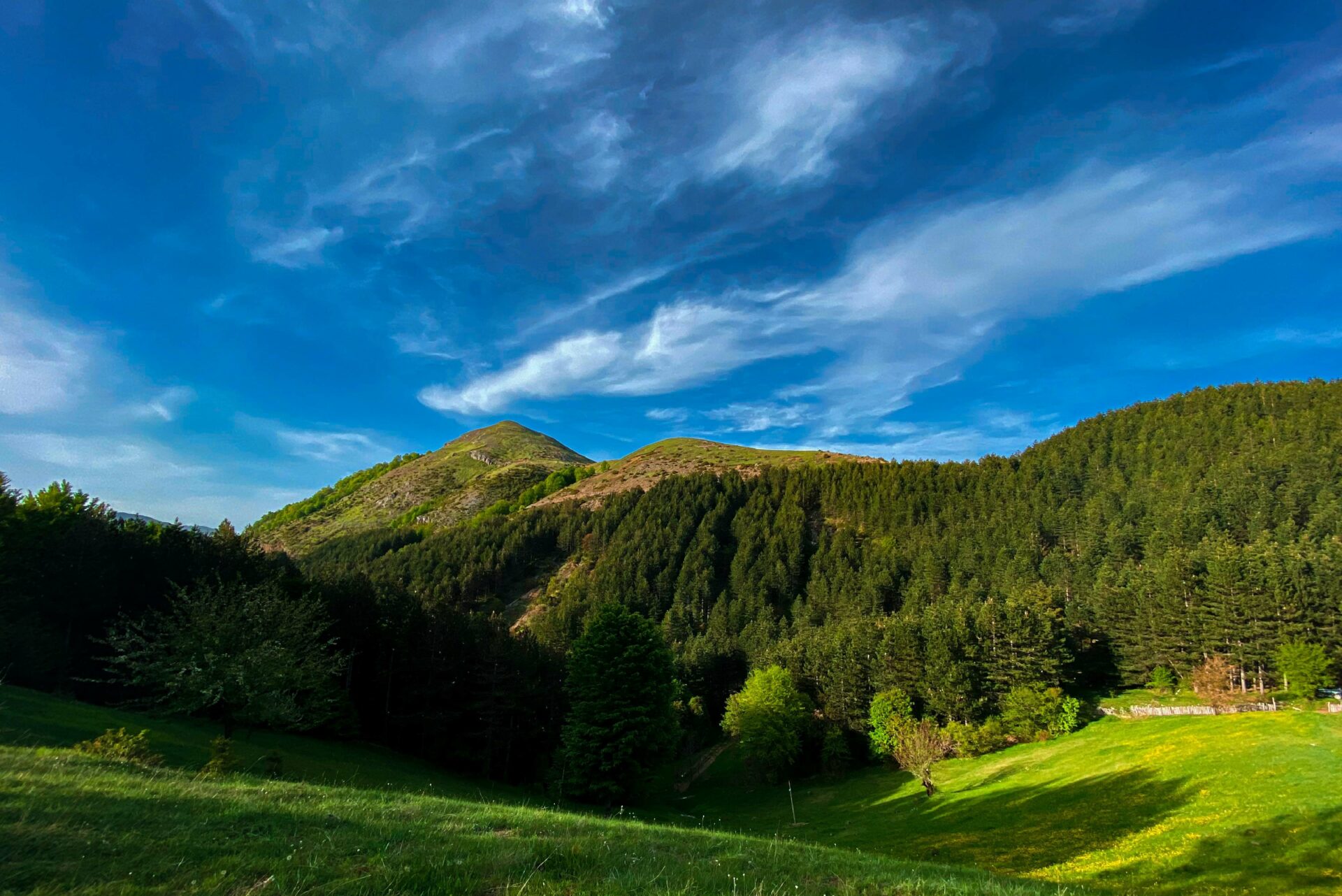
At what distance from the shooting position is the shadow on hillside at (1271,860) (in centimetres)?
2006

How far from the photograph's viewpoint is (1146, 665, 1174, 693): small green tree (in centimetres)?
6856

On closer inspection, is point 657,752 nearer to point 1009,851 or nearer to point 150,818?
point 1009,851

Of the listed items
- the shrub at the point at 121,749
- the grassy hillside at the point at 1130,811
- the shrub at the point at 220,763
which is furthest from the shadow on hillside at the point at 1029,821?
the shrub at the point at 121,749

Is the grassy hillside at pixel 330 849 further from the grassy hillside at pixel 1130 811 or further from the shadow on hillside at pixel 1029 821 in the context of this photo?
the shadow on hillside at pixel 1029 821

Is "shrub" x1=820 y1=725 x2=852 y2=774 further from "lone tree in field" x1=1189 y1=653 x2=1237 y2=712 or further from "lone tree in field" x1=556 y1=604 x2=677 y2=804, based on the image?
"lone tree in field" x1=1189 y1=653 x2=1237 y2=712

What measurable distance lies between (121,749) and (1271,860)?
4019cm

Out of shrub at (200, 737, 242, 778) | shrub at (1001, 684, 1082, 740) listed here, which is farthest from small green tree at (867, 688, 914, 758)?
shrub at (200, 737, 242, 778)

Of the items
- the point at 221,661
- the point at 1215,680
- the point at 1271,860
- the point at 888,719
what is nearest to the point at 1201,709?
the point at 1215,680

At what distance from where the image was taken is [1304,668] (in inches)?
2254

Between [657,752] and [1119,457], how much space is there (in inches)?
7285

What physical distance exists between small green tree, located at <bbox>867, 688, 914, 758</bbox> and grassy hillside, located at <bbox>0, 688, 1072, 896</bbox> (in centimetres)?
6499

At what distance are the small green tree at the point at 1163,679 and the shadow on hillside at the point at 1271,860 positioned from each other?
55745 millimetres

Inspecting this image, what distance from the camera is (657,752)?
149ft

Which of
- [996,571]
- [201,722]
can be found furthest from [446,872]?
[996,571]
